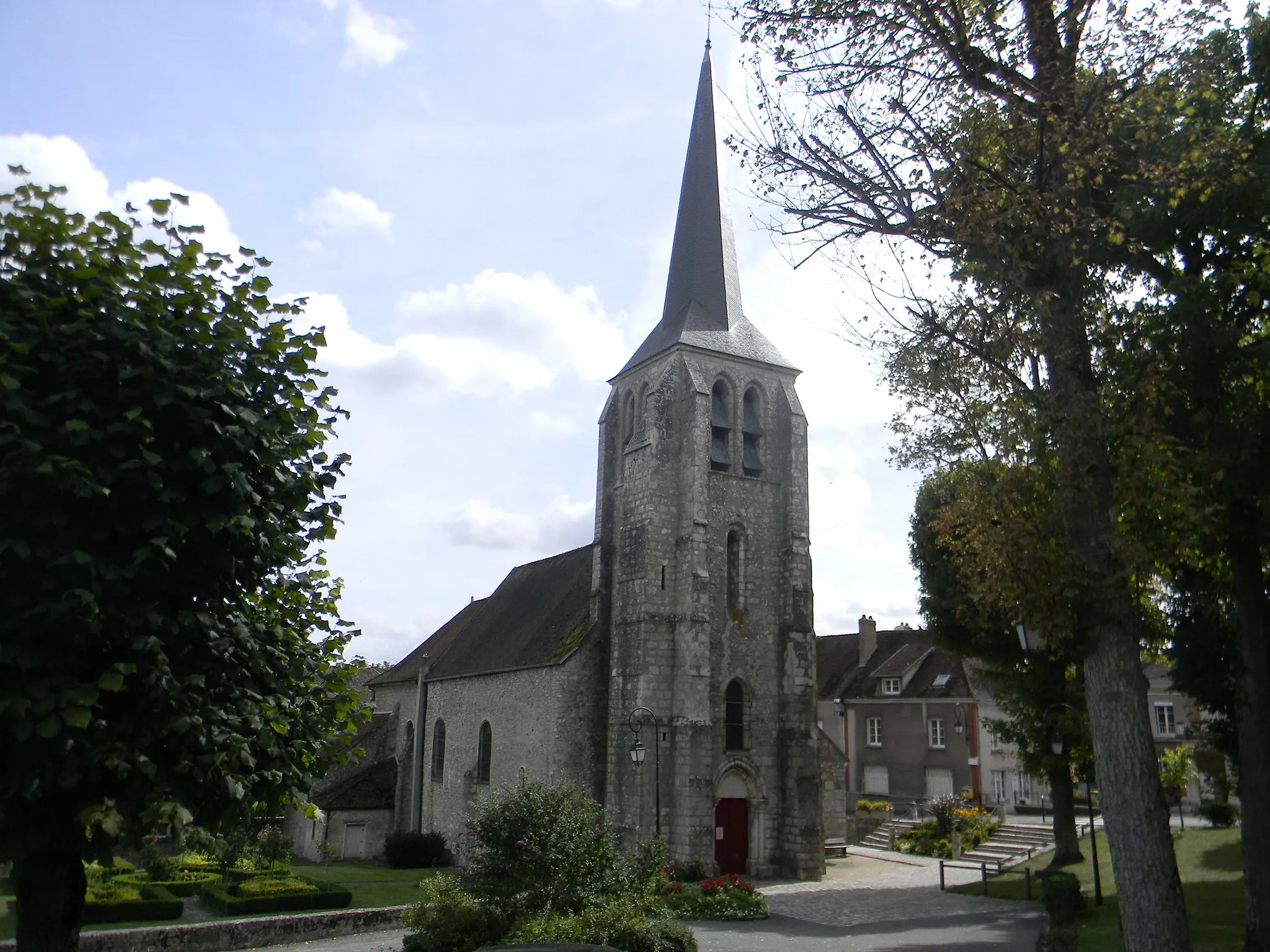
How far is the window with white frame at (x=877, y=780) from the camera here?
3788 centimetres

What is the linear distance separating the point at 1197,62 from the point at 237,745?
10286 millimetres

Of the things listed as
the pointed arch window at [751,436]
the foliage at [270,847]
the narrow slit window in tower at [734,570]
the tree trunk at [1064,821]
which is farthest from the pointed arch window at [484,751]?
the tree trunk at [1064,821]

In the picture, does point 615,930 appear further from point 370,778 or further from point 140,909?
point 370,778

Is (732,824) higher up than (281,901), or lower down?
higher up

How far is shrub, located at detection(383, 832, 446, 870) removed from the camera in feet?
88.4

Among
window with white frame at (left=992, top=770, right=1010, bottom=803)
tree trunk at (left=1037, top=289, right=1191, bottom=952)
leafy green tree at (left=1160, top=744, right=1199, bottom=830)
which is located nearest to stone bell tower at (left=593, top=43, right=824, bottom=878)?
leafy green tree at (left=1160, top=744, right=1199, bottom=830)

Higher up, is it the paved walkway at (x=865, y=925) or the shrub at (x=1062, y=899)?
the shrub at (x=1062, y=899)

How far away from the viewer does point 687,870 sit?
22.3 m

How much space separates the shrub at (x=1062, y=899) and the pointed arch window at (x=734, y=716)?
9188 millimetres

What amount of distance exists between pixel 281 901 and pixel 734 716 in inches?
455

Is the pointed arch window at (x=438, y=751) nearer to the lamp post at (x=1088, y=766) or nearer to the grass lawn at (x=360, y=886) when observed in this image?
the grass lawn at (x=360, y=886)

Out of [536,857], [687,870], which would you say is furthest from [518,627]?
[536,857]

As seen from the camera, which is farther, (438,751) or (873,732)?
(873,732)

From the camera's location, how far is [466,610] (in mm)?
37531
